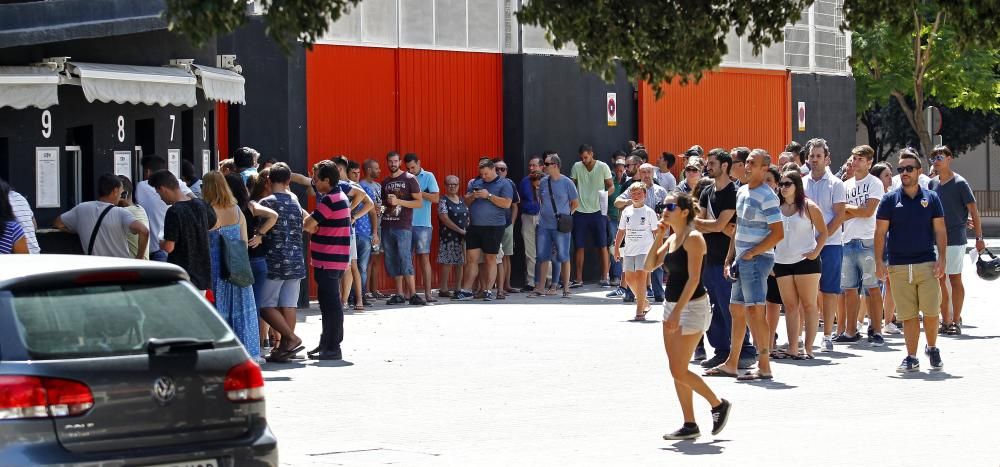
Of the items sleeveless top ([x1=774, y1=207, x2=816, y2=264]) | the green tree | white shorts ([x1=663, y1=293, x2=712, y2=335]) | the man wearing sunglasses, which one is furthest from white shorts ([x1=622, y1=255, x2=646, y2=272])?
the green tree

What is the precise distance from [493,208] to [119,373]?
1470 cm

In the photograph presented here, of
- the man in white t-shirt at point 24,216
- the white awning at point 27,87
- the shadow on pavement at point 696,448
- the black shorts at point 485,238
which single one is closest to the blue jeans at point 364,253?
the black shorts at point 485,238

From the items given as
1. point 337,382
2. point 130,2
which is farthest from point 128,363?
point 130,2

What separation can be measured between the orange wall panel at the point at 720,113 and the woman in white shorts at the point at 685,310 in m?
14.4

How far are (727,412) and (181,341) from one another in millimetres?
4223

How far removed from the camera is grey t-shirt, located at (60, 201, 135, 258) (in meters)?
12.3

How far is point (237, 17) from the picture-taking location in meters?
7.88

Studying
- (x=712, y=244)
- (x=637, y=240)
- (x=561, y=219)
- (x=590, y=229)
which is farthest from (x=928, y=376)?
(x=590, y=229)

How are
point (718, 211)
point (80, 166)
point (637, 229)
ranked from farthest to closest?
point (637, 229) → point (80, 166) → point (718, 211)

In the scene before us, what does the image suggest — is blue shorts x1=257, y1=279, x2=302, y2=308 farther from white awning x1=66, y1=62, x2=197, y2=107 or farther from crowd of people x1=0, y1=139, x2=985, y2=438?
white awning x1=66, y1=62, x2=197, y2=107

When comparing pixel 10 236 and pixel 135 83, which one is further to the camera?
pixel 135 83

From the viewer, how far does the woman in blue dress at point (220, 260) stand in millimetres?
12938

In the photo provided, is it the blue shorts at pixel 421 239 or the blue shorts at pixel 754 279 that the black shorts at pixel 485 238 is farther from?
the blue shorts at pixel 754 279

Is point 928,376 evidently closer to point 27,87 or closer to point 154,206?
point 154,206
